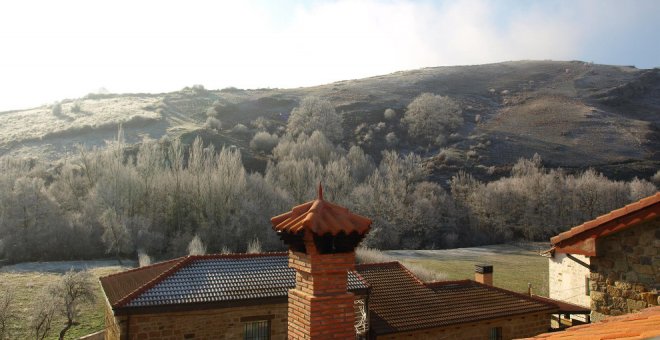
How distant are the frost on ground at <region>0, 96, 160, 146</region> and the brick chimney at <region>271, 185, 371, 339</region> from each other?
3015 inches

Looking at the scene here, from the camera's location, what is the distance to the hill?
74.8 m

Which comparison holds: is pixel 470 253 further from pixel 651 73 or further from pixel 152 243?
pixel 651 73

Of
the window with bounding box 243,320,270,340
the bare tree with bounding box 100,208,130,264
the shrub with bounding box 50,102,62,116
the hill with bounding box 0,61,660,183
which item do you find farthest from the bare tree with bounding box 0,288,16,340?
the shrub with bounding box 50,102,62,116

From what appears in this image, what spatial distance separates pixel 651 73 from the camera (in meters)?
122

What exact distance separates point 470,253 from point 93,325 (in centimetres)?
3748

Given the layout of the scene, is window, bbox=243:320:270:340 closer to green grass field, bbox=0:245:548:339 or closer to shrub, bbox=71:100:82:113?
green grass field, bbox=0:245:548:339

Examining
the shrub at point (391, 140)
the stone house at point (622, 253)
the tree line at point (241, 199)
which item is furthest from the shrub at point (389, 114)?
the stone house at point (622, 253)

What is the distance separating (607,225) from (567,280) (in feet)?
54.4

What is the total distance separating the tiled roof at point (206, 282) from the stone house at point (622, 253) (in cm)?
834

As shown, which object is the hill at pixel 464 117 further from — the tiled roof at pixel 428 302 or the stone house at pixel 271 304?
the stone house at pixel 271 304

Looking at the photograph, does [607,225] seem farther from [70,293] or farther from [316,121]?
[316,121]

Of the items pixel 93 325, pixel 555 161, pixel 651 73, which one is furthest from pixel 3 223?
pixel 651 73

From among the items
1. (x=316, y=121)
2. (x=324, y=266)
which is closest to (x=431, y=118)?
(x=316, y=121)

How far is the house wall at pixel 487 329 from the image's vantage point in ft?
47.5
